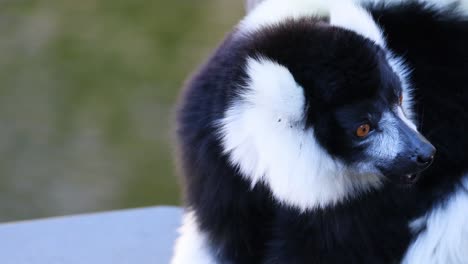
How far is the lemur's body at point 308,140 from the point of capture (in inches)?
85.6

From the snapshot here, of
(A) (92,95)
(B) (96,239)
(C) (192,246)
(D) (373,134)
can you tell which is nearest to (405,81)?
(D) (373,134)

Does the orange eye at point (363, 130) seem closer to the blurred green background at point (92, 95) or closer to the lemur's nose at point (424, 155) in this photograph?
the lemur's nose at point (424, 155)

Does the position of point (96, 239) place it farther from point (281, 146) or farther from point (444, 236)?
point (444, 236)

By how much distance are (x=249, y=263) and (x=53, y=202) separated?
5.40 metres

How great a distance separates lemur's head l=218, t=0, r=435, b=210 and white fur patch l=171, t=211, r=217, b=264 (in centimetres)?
34

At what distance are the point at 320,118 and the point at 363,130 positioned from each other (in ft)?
0.38

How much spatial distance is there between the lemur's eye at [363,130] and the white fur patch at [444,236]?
29 centimetres

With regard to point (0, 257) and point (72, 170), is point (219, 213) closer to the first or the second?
point (0, 257)

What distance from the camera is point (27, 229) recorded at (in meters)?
3.45

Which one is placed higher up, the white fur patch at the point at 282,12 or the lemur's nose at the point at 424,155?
the white fur patch at the point at 282,12

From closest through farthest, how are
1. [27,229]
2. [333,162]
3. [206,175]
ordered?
[333,162] → [206,175] → [27,229]

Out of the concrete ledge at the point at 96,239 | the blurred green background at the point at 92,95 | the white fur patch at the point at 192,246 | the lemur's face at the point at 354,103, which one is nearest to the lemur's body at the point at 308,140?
the lemur's face at the point at 354,103

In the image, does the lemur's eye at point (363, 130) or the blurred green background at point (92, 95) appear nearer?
the lemur's eye at point (363, 130)

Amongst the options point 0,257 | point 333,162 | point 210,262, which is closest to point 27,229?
point 0,257
